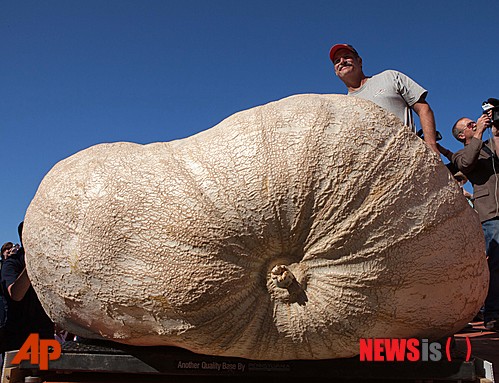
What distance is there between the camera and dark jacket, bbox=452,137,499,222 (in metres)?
3.97

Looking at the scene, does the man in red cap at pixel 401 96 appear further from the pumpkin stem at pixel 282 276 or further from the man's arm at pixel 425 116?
the pumpkin stem at pixel 282 276

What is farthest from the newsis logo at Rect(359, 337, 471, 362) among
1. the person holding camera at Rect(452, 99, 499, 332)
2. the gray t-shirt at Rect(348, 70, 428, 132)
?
the person holding camera at Rect(452, 99, 499, 332)

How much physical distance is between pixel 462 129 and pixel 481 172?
0.76 metres

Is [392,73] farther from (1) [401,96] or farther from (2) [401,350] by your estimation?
(2) [401,350]

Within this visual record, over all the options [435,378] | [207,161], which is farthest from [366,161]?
[435,378]

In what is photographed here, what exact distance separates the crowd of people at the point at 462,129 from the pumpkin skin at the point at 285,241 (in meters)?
0.75

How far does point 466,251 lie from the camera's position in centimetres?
214

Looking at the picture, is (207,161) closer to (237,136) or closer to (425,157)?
(237,136)

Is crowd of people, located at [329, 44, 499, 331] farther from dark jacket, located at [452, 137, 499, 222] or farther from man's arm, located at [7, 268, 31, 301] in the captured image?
man's arm, located at [7, 268, 31, 301]

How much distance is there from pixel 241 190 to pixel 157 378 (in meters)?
1.16

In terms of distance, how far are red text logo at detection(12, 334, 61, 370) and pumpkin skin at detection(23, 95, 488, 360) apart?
34cm

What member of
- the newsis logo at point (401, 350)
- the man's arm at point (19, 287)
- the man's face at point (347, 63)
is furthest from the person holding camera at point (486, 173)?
the man's arm at point (19, 287)

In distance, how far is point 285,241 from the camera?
205 centimetres

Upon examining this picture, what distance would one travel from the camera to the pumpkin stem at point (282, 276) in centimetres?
204
